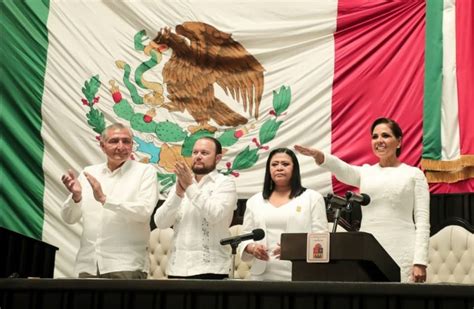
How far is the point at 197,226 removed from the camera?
15.1 ft

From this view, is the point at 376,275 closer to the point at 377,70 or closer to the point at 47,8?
the point at 377,70

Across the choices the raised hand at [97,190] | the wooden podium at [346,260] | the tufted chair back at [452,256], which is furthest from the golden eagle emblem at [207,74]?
A: the wooden podium at [346,260]

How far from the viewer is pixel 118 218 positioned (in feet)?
15.6

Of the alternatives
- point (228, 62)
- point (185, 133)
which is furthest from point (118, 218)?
point (228, 62)

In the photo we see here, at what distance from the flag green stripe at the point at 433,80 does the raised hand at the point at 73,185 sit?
2.44 meters

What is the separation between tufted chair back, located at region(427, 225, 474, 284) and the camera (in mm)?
5602

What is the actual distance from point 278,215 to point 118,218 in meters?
0.86

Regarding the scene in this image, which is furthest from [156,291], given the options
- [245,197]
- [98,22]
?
[98,22]

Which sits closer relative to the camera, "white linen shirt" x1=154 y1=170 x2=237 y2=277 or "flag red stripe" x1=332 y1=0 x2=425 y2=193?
"white linen shirt" x1=154 y1=170 x2=237 y2=277

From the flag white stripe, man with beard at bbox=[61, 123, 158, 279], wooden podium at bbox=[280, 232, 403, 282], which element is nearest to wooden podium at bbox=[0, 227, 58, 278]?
man with beard at bbox=[61, 123, 158, 279]

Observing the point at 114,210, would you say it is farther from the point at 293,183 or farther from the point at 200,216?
the point at 293,183

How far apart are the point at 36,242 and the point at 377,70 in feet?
8.64

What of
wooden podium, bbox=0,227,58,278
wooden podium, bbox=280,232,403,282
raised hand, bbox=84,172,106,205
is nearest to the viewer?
wooden podium, bbox=280,232,403,282

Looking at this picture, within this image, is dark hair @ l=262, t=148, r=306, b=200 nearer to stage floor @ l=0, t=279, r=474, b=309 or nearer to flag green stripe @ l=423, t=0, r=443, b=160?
stage floor @ l=0, t=279, r=474, b=309
